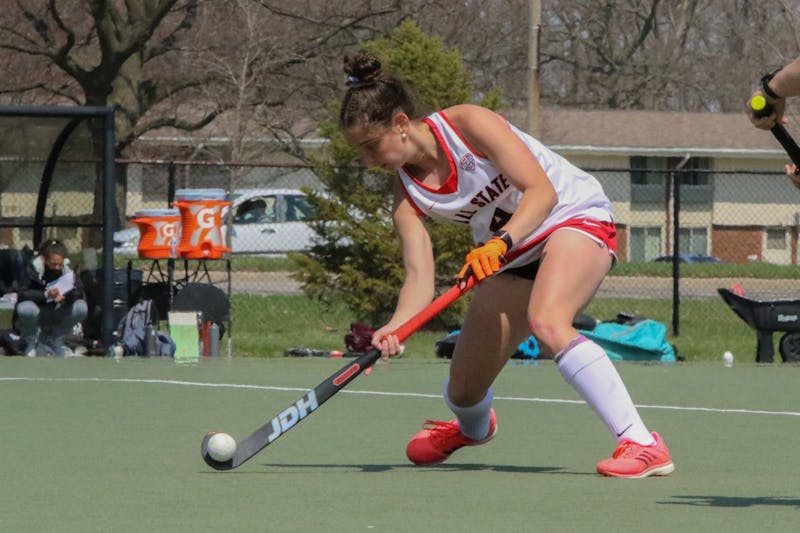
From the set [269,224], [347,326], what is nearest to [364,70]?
[347,326]

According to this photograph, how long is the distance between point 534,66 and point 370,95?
1308 centimetres

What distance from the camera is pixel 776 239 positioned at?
40.6m

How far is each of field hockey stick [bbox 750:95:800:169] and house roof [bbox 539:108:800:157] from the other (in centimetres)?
3770

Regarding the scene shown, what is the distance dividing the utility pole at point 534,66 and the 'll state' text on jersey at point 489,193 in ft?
40.6

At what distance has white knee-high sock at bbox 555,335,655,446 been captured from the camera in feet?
18.4

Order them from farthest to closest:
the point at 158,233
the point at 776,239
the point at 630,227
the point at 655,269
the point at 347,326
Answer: the point at 776,239 → the point at 630,227 → the point at 655,269 → the point at 347,326 → the point at 158,233

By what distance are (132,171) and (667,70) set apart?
637 inches

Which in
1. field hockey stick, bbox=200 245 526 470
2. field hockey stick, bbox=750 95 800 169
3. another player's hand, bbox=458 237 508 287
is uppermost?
field hockey stick, bbox=750 95 800 169

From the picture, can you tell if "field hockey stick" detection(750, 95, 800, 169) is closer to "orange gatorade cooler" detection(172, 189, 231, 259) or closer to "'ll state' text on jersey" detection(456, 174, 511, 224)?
"'ll state' text on jersey" detection(456, 174, 511, 224)

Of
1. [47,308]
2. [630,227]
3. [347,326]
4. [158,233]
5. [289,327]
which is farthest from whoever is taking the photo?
[630,227]

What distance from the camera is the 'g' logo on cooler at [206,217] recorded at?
1395 cm

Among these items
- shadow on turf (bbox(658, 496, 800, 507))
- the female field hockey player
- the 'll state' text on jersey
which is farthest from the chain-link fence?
shadow on turf (bbox(658, 496, 800, 507))

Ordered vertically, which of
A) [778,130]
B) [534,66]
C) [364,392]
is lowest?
[364,392]

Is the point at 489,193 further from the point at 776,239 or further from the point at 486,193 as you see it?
the point at 776,239
